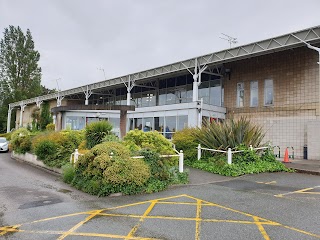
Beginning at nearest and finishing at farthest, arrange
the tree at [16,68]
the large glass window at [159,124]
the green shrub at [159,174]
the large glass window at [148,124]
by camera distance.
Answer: the green shrub at [159,174]
the large glass window at [159,124]
the large glass window at [148,124]
the tree at [16,68]

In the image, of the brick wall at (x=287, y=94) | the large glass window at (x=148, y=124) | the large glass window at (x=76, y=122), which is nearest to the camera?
the brick wall at (x=287, y=94)

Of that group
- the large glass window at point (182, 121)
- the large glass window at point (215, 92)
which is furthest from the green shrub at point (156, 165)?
the large glass window at point (215, 92)

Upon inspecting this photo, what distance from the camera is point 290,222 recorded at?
18.1 feet

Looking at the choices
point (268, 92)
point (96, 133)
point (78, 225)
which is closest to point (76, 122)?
point (96, 133)

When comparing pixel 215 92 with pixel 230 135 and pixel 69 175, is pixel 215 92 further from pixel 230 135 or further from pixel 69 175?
pixel 69 175

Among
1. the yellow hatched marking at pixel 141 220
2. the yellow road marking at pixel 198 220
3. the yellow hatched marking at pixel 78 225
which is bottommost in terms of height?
the yellow hatched marking at pixel 78 225

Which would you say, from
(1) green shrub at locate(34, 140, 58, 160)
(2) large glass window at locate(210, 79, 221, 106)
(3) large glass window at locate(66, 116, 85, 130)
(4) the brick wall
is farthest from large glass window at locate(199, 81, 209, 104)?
(1) green shrub at locate(34, 140, 58, 160)

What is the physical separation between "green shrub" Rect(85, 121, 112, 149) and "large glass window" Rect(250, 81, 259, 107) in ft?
42.5

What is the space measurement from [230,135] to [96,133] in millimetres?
6299

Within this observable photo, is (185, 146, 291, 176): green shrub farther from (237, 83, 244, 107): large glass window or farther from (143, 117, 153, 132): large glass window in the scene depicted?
(143, 117, 153, 132): large glass window

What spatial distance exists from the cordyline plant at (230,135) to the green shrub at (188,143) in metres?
0.42

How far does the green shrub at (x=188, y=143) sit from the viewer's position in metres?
13.9

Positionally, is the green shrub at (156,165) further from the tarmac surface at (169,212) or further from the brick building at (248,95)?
the brick building at (248,95)

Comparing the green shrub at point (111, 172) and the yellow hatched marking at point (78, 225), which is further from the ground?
the green shrub at point (111, 172)
